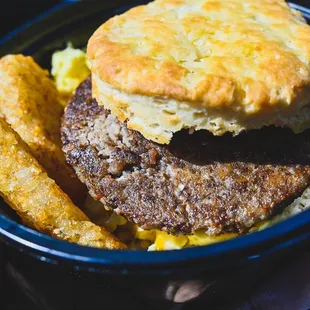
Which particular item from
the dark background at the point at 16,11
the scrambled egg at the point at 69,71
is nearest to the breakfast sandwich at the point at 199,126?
the scrambled egg at the point at 69,71

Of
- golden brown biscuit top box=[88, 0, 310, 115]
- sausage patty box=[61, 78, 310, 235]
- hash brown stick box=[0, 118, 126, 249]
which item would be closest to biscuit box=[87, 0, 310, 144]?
golden brown biscuit top box=[88, 0, 310, 115]

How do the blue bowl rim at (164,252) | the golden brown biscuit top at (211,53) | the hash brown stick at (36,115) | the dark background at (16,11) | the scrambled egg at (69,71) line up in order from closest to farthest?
the blue bowl rim at (164,252) < the golden brown biscuit top at (211,53) < the hash brown stick at (36,115) < the scrambled egg at (69,71) < the dark background at (16,11)

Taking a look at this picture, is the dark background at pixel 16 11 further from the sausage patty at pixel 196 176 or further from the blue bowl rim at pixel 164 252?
the blue bowl rim at pixel 164 252

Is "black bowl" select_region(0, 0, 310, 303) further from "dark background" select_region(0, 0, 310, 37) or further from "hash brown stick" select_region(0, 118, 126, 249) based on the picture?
"dark background" select_region(0, 0, 310, 37)

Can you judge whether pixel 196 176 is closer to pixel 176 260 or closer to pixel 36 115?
pixel 176 260

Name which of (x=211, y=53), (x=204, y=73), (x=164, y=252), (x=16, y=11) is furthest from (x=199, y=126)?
(x=16, y=11)

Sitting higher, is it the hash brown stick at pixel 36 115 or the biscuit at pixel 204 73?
the biscuit at pixel 204 73
